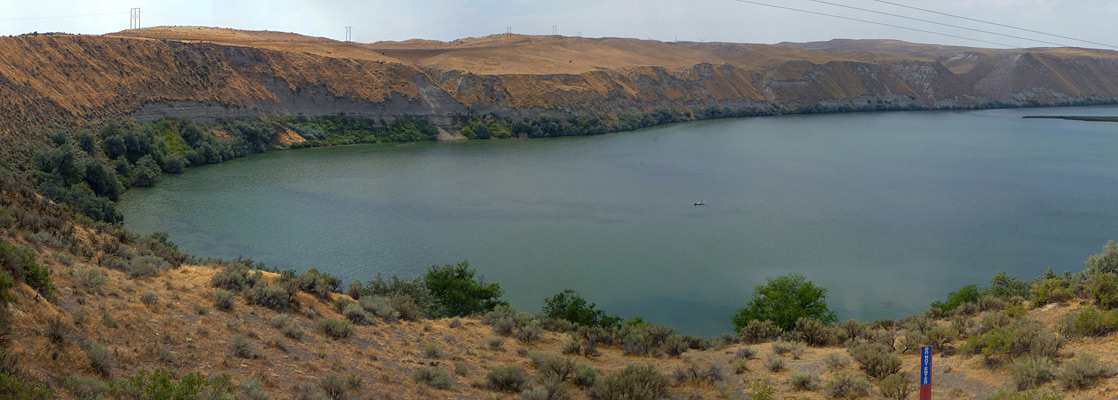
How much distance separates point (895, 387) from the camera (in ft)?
36.4

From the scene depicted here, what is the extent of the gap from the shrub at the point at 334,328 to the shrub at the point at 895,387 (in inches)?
383

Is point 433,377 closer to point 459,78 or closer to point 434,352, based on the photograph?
point 434,352

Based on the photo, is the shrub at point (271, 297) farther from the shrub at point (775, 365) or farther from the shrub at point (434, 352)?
the shrub at point (775, 365)

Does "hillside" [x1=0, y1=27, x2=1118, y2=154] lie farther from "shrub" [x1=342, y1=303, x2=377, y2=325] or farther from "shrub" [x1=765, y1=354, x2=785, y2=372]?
"shrub" [x1=765, y1=354, x2=785, y2=372]

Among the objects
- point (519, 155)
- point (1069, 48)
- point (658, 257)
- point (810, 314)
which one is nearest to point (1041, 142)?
point (519, 155)

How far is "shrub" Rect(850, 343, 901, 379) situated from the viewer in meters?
12.1

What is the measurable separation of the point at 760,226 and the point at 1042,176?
1194 inches

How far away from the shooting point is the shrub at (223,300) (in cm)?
1390

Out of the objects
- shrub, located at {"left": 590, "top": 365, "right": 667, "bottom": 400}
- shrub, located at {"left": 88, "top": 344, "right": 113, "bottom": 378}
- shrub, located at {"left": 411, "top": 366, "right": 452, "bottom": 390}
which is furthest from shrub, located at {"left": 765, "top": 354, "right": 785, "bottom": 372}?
shrub, located at {"left": 88, "top": 344, "right": 113, "bottom": 378}

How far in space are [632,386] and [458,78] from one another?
71361 millimetres

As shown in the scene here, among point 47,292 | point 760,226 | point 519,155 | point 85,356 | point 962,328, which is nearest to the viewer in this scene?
point 85,356

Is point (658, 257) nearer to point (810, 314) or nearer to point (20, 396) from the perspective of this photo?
point (810, 314)

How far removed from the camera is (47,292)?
11.4 metres

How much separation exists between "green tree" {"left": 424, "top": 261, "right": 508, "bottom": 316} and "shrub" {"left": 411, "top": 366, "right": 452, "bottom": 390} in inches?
333
